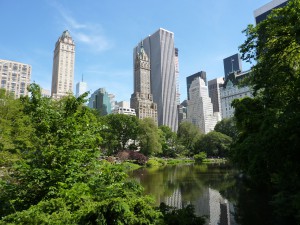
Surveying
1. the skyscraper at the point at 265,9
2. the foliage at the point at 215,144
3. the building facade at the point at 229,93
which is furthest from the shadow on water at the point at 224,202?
the building facade at the point at 229,93

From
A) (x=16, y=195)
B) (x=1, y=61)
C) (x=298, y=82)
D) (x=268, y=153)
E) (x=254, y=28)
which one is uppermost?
(x=1, y=61)

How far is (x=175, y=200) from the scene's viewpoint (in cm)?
2030

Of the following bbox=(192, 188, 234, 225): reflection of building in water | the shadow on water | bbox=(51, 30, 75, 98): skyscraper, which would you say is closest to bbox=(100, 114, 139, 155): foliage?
the shadow on water

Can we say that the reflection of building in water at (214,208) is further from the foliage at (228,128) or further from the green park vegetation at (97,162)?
the foliage at (228,128)

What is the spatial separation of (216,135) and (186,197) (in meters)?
71.0

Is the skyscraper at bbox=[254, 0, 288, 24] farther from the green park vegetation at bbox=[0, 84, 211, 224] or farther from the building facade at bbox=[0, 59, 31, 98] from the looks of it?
the building facade at bbox=[0, 59, 31, 98]

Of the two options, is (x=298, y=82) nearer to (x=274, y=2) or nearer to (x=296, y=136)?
(x=296, y=136)

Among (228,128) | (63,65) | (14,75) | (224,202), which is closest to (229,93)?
(228,128)

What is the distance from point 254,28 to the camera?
16.1 meters

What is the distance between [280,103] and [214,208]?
8.72 meters

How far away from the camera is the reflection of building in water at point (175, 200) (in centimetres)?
1889

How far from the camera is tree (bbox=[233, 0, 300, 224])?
10.8 metres

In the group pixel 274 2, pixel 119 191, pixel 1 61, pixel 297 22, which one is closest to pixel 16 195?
pixel 119 191

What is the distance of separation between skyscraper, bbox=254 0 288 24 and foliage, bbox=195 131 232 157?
180ft
